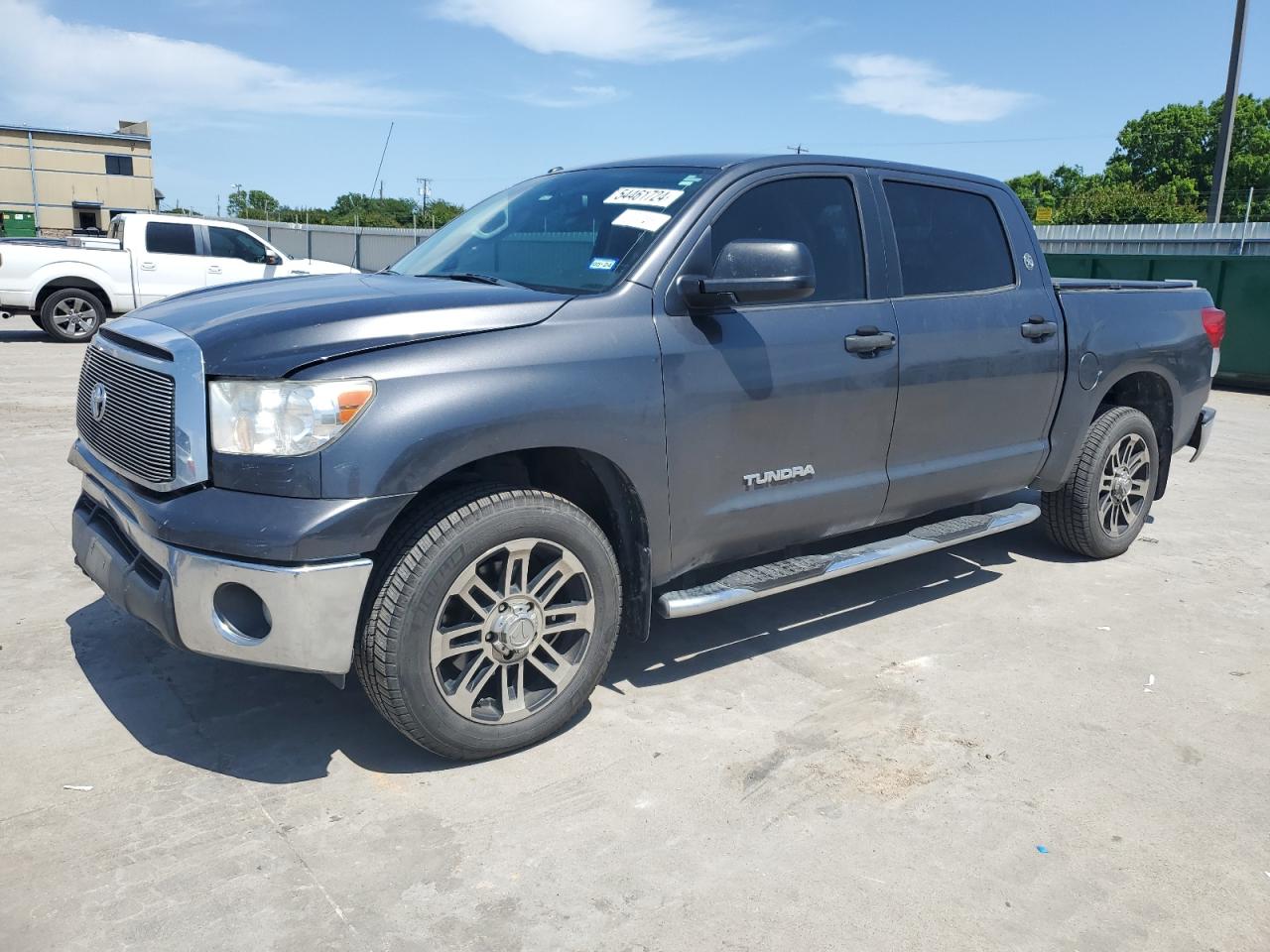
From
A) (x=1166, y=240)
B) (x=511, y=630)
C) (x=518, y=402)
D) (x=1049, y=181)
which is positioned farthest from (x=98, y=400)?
(x=1049, y=181)

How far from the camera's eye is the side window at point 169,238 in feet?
48.2

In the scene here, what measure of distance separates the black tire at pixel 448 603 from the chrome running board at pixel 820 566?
396 millimetres

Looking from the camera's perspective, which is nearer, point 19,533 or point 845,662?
point 845,662

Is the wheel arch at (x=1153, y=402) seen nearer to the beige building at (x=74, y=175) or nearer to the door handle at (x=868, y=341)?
the door handle at (x=868, y=341)

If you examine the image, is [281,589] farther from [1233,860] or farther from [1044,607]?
[1044,607]

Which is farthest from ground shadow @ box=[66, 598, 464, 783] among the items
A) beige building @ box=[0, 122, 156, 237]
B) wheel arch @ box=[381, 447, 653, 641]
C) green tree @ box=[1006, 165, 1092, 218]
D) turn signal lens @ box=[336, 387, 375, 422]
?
green tree @ box=[1006, 165, 1092, 218]

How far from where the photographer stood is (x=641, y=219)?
3.66 meters

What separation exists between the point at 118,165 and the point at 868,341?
77209mm

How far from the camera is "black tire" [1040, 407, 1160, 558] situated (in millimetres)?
5297

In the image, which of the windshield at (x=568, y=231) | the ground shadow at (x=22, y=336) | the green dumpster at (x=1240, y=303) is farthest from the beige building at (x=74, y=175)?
the windshield at (x=568, y=231)

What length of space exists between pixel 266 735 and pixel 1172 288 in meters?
5.09

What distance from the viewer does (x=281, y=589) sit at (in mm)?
2766

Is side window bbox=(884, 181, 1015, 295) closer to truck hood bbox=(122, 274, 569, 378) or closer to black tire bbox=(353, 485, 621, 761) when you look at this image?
truck hood bbox=(122, 274, 569, 378)

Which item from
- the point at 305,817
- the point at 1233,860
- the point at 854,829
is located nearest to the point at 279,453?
the point at 305,817
